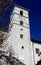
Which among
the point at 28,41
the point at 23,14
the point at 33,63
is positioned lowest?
the point at 33,63

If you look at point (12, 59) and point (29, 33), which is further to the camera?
point (29, 33)

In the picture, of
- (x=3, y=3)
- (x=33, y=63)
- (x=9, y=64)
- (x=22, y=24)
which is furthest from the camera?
(x=22, y=24)

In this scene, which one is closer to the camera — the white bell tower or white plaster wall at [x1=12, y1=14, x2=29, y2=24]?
the white bell tower

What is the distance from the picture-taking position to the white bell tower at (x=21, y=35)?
946 inches

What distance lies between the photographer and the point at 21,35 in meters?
26.4

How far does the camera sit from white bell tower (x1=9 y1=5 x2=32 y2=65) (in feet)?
78.8

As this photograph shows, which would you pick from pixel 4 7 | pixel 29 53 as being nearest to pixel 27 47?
pixel 29 53

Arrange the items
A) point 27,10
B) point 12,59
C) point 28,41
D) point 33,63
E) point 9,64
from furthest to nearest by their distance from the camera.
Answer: point 27,10, point 28,41, point 33,63, point 12,59, point 9,64

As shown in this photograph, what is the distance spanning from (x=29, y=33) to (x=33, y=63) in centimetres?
628

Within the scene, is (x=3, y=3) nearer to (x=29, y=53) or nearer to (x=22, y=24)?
(x=29, y=53)

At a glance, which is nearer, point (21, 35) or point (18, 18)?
point (21, 35)

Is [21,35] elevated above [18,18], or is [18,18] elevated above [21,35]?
[18,18]

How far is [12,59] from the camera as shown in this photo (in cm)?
2272

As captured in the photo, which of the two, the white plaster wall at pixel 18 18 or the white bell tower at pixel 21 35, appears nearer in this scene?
the white bell tower at pixel 21 35
